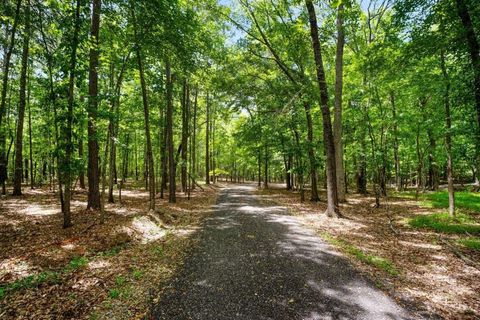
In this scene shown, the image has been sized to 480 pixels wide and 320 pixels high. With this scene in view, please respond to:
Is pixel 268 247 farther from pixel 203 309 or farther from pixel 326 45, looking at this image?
pixel 326 45

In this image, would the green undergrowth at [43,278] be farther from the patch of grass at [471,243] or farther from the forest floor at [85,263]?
the patch of grass at [471,243]

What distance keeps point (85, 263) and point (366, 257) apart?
6820mm

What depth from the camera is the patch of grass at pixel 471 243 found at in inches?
279

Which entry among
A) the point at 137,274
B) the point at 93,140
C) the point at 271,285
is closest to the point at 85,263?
the point at 137,274

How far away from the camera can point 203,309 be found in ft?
13.6

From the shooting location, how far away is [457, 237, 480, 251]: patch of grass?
7078 millimetres

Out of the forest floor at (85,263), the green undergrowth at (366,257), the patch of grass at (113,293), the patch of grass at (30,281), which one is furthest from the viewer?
the green undergrowth at (366,257)

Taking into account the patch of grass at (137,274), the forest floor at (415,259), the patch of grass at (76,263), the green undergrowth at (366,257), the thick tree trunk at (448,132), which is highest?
the thick tree trunk at (448,132)

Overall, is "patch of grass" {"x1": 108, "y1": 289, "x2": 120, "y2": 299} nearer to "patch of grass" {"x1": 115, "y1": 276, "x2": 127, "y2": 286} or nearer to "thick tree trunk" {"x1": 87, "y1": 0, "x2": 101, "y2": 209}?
"patch of grass" {"x1": 115, "y1": 276, "x2": 127, "y2": 286}

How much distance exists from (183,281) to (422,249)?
22.0 feet

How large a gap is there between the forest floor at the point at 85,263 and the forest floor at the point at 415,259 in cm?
463

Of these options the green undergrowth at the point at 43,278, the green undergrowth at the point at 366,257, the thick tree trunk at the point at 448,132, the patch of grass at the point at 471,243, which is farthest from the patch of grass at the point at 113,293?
the thick tree trunk at the point at 448,132

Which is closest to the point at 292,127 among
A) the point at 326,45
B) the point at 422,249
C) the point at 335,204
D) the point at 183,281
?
the point at 326,45

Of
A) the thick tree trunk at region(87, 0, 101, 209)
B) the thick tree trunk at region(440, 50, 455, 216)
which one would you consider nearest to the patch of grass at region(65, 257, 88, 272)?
the thick tree trunk at region(87, 0, 101, 209)
